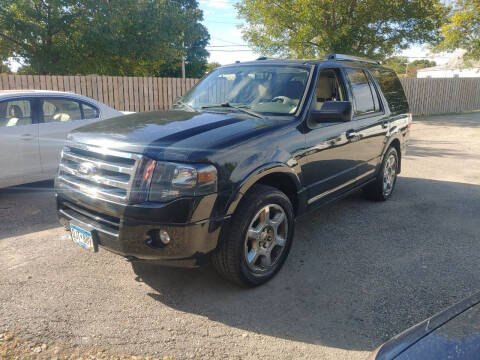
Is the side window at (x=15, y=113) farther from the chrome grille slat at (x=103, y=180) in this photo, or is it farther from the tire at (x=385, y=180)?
the tire at (x=385, y=180)

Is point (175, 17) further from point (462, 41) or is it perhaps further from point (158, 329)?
point (462, 41)

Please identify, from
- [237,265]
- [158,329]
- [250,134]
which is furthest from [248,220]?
[158,329]

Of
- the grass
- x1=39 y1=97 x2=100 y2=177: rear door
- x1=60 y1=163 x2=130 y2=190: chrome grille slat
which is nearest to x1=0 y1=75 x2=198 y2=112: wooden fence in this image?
x1=39 y1=97 x2=100 y2=177: rear door

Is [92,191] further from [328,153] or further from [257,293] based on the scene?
[328,153]

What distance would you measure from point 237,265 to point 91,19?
13.4 m

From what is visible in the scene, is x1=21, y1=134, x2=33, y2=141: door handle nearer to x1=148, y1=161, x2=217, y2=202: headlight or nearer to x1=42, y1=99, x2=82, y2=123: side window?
x1=42, y1=99, x2=82, y2=123: side window

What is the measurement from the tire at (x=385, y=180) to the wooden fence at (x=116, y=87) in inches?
341

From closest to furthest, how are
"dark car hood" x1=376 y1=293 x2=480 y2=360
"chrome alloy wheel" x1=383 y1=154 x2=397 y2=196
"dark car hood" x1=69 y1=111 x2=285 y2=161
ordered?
"dark car hood" x1=376 y1=293 x2=480 y2=360 → "dark car hood" x1=69 y1=111 x2=285 y2=161 → "chrome alloy wheel" x1=383 y1=154 x2=397 y2=196

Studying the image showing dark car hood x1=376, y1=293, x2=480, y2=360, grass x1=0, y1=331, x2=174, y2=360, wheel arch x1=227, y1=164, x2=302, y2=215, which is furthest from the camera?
wheel arch x1=227, y1=164, x2=302, y2=215

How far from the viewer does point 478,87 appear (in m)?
21.9

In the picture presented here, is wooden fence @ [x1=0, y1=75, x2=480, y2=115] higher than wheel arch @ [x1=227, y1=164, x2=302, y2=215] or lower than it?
higher

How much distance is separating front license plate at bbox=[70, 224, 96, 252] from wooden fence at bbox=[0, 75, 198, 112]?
821 centimetres

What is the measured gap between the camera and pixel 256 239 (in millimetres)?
3289

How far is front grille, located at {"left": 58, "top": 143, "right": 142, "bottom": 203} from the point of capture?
2887 millimetres
